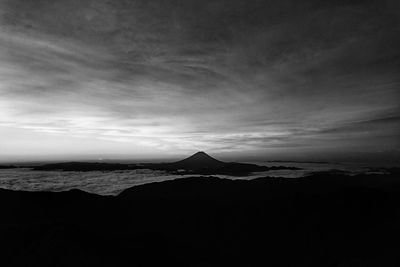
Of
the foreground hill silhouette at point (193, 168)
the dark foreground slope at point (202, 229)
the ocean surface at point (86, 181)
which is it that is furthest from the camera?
the foreground hill silhouette at point (193, 168)

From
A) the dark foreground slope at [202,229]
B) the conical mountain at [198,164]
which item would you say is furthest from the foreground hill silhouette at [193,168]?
the dark foreground slope at [202,229]

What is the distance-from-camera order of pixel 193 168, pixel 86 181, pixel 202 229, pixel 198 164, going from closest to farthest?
pixel 202 229, pixel 86 181, pixel 193 168, pixel 198 164

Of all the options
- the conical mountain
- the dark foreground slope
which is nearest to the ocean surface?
the dark foreground slope

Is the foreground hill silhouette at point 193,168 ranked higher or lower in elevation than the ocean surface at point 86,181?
higher

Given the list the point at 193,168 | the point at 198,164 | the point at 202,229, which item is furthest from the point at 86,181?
the point at 198,164

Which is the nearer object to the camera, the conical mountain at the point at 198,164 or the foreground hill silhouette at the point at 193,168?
the foreground hill silhouette at the point at 193,168

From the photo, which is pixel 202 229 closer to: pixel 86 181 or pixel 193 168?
pixel 86 181

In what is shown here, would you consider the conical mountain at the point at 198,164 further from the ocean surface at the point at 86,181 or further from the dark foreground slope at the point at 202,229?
the dark foreground slope at the point at 202,229

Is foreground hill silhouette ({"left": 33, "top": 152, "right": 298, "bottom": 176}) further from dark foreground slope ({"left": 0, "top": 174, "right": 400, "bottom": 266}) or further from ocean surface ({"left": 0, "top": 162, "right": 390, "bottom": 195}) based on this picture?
dark foreground slope ({"left": 0, "top": 174, "right": 400, "bottom": 266})
